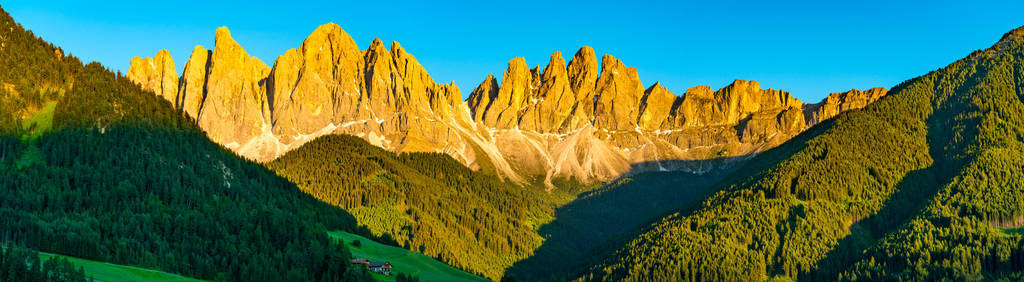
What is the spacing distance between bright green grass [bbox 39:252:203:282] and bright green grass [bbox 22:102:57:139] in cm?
6045

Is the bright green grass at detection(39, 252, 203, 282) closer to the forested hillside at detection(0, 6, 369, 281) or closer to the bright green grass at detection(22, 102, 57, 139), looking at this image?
the forested hillside at detection(0, 6, 369, 281)

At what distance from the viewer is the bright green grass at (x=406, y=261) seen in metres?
175

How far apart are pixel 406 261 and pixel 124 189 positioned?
61513 millimetres

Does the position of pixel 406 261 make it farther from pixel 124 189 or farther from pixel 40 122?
pixel 40 122

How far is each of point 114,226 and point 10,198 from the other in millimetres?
19182

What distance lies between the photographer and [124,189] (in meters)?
158

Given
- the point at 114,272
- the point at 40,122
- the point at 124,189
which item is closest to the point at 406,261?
the point at 124,189

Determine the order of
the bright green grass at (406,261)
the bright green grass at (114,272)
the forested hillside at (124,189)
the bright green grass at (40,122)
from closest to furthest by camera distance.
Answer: the bright green grass at (114,272), the forested hillside at (124,189), the bright green grass at (40,122), the bright green grass at (406,261)

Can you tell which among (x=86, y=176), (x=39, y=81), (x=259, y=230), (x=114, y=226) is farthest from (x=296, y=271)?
(x=39, y=81)

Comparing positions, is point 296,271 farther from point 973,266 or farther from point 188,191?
point 973,266

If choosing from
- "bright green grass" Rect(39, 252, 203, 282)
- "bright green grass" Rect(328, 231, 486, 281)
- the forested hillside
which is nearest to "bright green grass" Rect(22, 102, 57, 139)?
the forested hillside

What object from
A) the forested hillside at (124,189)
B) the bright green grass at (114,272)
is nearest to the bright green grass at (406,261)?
the forested hillside at (124,189)

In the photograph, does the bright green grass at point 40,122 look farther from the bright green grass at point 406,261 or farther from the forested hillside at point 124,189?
the bright green grass at point 406,261

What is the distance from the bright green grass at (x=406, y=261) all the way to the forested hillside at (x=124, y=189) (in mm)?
10486
